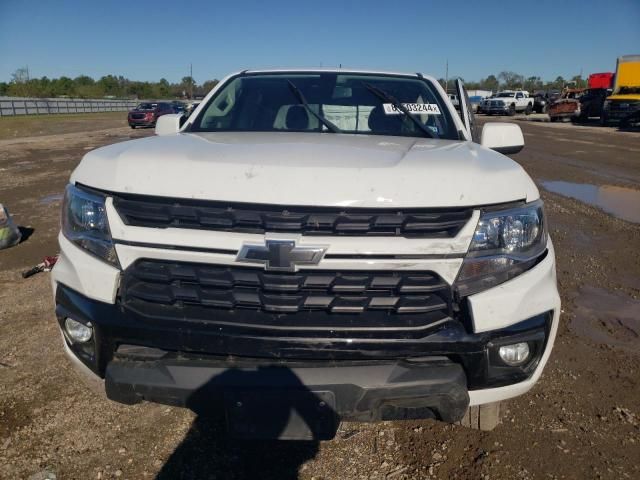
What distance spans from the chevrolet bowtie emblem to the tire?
1.18m

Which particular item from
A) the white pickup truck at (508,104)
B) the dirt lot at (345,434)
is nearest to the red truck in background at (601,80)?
the white pickup truck at (508,104)

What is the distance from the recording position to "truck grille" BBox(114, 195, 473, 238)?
1.89 meters

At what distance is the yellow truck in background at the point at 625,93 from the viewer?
25.5 metres

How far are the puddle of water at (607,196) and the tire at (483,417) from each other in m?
5.86

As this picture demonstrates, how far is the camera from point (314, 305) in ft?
6.22

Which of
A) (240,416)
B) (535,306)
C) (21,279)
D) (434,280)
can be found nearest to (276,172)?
(434,280)

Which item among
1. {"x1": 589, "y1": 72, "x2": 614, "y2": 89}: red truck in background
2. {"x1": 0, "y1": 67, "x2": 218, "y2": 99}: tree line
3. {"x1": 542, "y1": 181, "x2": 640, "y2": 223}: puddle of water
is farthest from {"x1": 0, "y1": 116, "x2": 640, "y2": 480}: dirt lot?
{"x1": 0, "y1": 67, "x2": 218, "y2": 99}: tree line

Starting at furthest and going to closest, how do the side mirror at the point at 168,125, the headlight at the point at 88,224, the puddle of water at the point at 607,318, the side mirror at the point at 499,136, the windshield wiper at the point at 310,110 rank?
the puddle of water at the point at 607,318 → the side mirror at the point at 168,125 → the side mirror at the point at 499,136 → the windshield wiper at the point at 310,110 → the headlight at the point at 88,224

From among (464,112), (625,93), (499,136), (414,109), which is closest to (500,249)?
(499,136)

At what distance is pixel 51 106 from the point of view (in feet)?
157

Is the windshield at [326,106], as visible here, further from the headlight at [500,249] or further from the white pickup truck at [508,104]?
the white pickup truck at [508,104]

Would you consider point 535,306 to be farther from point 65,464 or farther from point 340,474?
point 65,464

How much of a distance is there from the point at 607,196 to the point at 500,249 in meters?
8.21

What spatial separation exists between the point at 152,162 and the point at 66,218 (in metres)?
0.51
